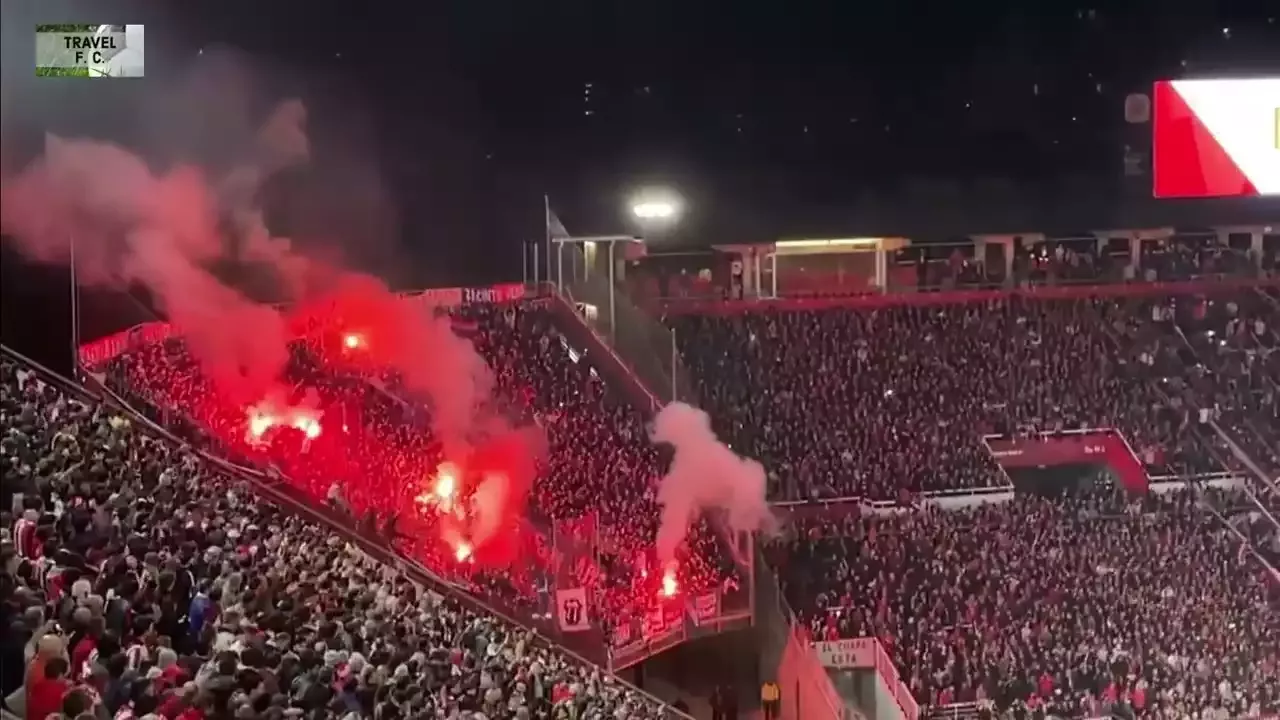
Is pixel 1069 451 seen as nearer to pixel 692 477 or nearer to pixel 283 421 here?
pixel 692 477

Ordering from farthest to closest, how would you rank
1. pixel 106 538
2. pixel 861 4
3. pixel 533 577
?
pixel 861 4 → pixel 533 577 → pixel 106 538

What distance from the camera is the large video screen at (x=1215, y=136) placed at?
3342 mm

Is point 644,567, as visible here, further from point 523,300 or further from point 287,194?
point 287,194

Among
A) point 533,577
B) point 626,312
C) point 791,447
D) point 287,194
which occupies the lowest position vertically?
point 533,577

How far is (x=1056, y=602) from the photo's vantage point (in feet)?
10.9

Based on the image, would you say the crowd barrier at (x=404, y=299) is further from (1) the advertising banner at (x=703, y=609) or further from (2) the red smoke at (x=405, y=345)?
(1) the advertising banner at (x=703, y=609)

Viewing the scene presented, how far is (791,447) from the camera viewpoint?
3.21 meters

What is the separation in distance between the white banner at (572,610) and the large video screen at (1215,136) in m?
1.79

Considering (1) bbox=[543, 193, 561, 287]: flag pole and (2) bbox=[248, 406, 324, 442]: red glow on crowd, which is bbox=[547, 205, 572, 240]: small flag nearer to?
(1) bbox=[543, 193, 561, 287]: flag pole

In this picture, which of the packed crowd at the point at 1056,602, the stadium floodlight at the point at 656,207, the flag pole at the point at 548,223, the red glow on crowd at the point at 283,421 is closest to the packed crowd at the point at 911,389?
the packed crowd at the point at 1056,602

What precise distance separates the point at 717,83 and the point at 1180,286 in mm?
1302

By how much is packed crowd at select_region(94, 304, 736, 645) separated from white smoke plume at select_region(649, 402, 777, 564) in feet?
0.11

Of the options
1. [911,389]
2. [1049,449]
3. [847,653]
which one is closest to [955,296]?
[911,389]

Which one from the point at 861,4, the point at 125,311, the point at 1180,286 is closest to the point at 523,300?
the point at 125,311
